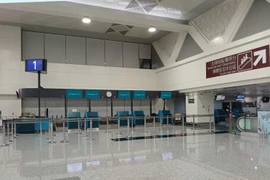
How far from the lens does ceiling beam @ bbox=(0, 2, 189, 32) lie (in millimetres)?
11195

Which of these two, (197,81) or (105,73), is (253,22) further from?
(105,73)

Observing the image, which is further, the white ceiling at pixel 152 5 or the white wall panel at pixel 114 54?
the white wall panel at pixel 114 54

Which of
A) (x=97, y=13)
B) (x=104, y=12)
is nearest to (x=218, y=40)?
(x=104, y=12)

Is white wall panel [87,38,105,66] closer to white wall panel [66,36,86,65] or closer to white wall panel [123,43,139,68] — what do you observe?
white wall panel [66,36,86,65]

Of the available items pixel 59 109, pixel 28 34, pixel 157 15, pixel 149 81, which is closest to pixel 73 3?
pixel 157 15

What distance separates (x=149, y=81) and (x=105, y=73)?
3.69 meters

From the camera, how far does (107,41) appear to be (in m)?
18.9

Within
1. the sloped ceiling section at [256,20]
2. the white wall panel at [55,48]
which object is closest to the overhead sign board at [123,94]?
the white wall panel at [55,48]

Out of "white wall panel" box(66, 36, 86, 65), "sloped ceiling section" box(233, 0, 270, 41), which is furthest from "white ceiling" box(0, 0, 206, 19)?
"white wall panel" box(66, 36, 86, 65)

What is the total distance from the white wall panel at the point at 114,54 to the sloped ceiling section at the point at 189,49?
5293 millimetres

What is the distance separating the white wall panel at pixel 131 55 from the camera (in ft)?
63.8

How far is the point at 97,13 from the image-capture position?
1234cm

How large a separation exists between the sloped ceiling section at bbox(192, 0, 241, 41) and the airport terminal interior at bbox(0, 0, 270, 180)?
56mm

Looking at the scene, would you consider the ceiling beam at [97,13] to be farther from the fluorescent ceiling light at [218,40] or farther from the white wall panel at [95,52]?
the white wall panel at [95,52]
